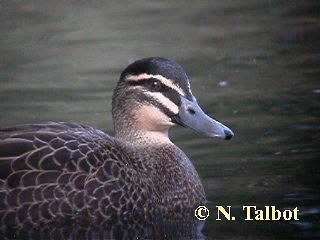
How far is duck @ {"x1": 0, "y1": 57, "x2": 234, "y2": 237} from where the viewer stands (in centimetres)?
909

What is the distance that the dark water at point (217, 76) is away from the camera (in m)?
10.1

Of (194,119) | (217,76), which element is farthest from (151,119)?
(217,76)

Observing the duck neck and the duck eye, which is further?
the duck neck

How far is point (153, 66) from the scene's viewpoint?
9805mm

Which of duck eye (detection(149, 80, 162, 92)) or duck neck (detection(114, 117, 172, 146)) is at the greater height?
duck eye (detection(149, 80, 162, 92))

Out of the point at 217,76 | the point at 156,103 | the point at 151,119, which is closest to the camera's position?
the point at 156,103

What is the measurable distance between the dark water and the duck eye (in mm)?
1053

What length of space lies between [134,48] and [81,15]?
3468 millimetres

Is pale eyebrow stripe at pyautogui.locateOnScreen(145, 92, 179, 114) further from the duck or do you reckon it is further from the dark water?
the dark water

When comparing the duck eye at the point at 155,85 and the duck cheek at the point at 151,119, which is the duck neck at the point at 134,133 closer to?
the duck cheek at the point at 151,119

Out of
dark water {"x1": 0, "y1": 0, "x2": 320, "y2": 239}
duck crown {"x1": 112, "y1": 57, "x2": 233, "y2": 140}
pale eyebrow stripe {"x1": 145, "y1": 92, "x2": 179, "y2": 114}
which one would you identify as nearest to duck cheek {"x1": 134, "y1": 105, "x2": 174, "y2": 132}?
duck crown {"x1": 112, "y1": 57, "x2": 233, "y2": 140}

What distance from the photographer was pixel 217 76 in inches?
590

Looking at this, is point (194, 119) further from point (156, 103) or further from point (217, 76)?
point (217, 76)

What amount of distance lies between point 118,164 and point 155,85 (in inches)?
31.2
